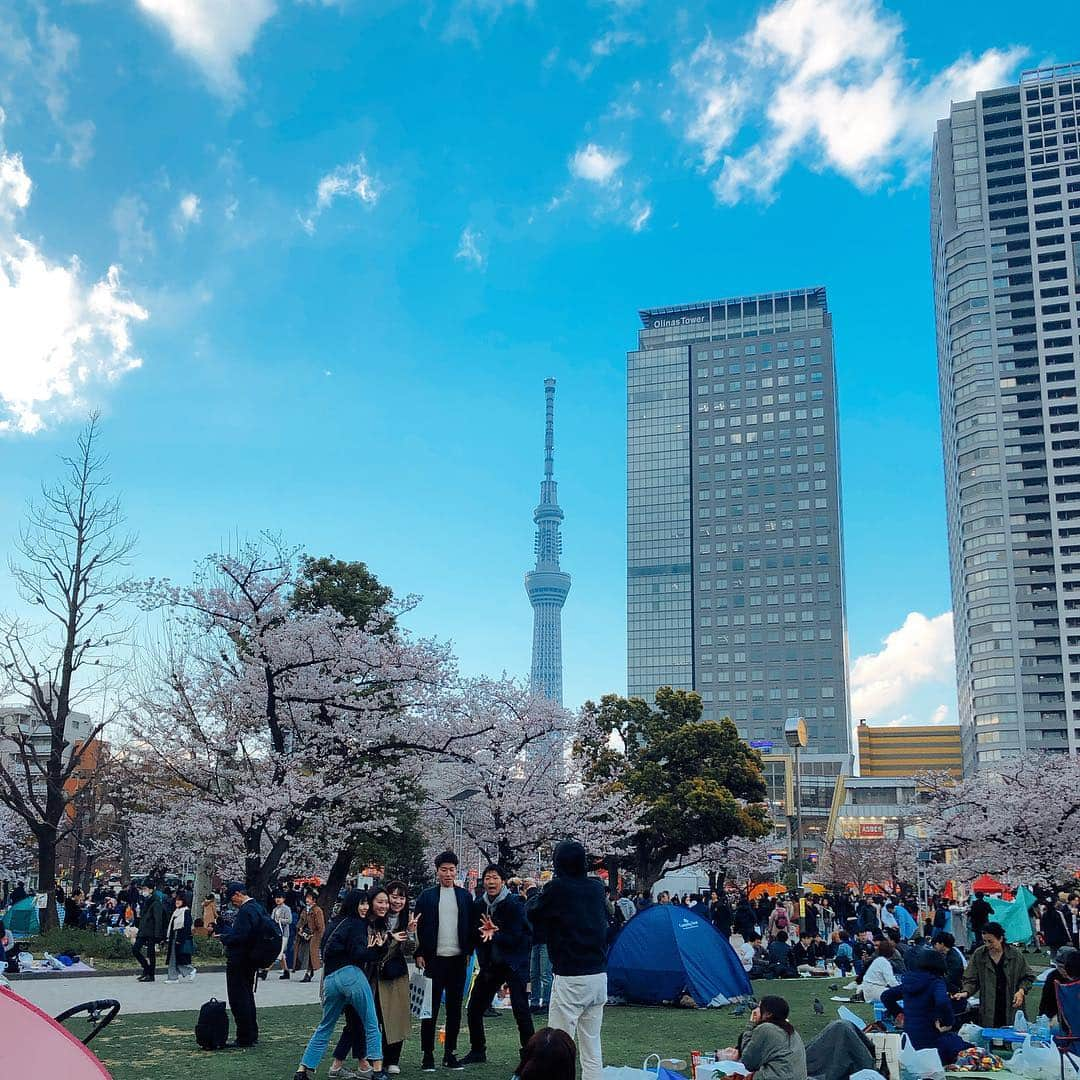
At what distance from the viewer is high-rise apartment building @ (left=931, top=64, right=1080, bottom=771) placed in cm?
12650

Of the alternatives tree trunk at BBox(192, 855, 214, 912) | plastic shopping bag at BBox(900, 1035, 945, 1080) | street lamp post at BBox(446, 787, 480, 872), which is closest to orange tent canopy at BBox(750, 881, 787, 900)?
street lamp post at BBox(446, 787, 480, 872)

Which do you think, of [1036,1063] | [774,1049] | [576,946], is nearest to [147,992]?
[576,946]

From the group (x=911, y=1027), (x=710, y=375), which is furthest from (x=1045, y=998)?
(x=710, y=375)

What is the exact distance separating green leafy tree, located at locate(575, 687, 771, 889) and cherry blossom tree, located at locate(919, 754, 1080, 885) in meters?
8.64

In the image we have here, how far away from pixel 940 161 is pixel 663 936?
15173 cm

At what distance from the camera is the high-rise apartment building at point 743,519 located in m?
161

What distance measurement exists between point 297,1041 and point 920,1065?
634 cm

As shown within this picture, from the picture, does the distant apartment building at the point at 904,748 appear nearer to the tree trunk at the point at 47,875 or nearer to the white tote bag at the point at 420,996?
the tree trunk at the point at 47,875

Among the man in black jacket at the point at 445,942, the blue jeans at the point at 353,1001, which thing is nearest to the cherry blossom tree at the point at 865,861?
the man in black jacket at the point at 445,942

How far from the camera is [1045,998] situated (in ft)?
35.7

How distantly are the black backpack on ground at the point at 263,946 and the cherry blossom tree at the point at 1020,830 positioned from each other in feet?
118

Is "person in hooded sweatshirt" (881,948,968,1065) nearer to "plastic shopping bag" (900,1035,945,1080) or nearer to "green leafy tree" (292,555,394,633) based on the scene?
"plastic shopping bag" (900,1035,945,1080)

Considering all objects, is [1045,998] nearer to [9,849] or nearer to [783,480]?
[9,849]

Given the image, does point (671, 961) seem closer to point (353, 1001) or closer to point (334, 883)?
point (353, 1001)
